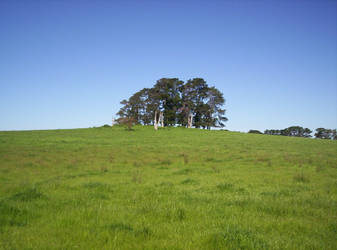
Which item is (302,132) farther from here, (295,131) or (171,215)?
(171,215)

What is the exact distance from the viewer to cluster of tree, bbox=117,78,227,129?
76787 mm

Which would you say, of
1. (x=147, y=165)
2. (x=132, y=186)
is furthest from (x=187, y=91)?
(x=132, y=186)

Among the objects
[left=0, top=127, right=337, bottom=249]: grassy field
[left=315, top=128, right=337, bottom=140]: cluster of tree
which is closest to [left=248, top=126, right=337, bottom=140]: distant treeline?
[left=315, top=128, right=337, bottom=140]: cluster of tree

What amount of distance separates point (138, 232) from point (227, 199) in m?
3.79

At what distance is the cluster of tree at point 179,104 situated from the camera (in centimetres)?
7679

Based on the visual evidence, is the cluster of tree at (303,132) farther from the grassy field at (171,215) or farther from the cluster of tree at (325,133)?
the grassy field at (171,215)

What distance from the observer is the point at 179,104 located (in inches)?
3255

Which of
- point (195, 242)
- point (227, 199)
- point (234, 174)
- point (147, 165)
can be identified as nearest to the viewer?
point (195, 242)

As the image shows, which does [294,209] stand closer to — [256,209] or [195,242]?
[256,209]

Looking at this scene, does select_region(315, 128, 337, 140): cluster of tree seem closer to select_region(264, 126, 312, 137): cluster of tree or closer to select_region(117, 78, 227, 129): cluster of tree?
select_region(264, 126, 312, 137): cluster of tree

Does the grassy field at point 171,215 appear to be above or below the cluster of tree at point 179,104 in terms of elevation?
below

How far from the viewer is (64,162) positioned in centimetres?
1764

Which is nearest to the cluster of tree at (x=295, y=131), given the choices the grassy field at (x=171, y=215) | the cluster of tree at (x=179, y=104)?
the cluster of tree at (x=179, y=104)

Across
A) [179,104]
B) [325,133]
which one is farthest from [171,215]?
[325,133]
